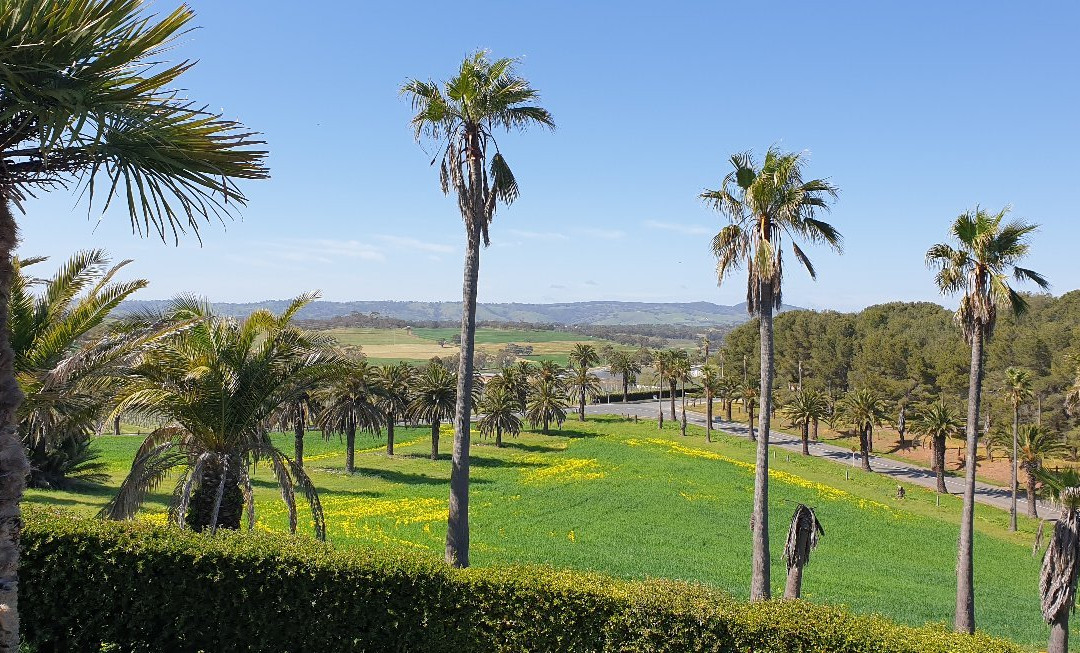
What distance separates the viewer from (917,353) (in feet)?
267

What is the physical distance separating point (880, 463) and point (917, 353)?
69.4 ft

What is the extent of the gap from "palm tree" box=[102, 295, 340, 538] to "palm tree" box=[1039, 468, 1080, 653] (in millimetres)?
17064

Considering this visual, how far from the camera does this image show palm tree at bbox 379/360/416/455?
47.8 metres

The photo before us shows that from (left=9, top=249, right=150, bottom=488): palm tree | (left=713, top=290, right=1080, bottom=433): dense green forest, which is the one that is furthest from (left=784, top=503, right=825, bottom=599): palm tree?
(left=713, top=290, right=1080, bottom=433): dense green forest

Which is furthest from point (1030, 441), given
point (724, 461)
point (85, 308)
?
point (85, 308)

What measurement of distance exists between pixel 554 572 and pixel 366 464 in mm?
37886

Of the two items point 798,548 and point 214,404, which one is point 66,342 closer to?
point 214,404

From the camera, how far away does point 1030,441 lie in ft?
154

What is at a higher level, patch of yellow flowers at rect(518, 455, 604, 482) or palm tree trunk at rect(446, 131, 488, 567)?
palm tree trunk at rect(446, 131, 488, 567)

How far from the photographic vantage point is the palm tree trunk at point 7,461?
5.57 meters

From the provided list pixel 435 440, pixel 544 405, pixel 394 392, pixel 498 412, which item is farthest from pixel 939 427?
pixel 394 392

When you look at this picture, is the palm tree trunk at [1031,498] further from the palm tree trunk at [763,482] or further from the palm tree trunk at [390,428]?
the palm tree trunk at [390,428]

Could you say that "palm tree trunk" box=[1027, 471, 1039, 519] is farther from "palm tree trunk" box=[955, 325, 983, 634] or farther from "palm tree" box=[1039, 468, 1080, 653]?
"palm tree" box=[1039, 468, 1080, 653]

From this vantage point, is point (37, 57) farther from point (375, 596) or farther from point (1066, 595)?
point (1066, 595)
